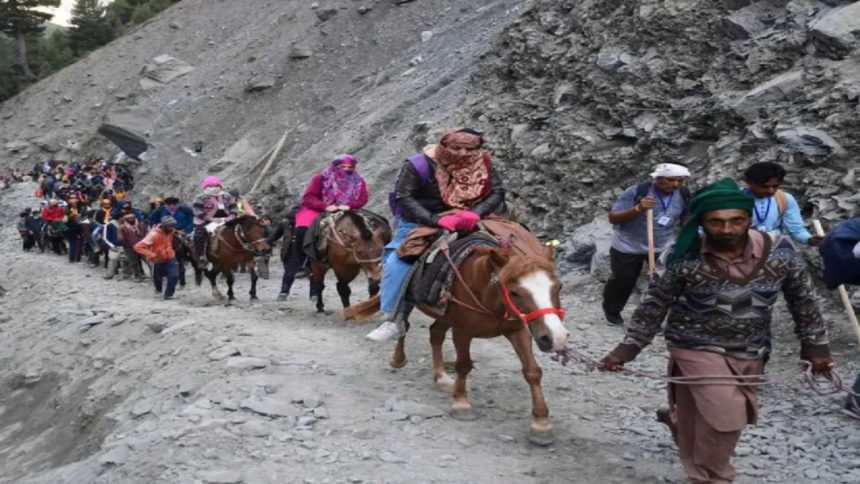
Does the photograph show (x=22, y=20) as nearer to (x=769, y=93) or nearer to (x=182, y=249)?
(x=182, y=249)

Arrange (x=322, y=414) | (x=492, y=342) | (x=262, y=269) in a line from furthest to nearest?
(x=262, y=269), (x=492, y=342), (x=322, y=414)

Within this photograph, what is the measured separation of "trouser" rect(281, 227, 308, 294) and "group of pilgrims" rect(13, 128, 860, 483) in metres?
0.04

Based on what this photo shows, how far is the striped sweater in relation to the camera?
4.33 meters

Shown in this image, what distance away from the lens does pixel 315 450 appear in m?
5.73

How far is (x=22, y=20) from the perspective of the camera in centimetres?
5606

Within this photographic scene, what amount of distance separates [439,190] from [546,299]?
2.50 metres

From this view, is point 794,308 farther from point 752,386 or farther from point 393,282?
point 393,282

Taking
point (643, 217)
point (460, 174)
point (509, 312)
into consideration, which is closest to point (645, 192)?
point (643, 217)

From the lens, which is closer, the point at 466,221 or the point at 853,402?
the point at 853,402

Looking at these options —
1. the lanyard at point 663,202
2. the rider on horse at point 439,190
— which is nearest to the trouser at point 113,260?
the rider on horse at point 439,190

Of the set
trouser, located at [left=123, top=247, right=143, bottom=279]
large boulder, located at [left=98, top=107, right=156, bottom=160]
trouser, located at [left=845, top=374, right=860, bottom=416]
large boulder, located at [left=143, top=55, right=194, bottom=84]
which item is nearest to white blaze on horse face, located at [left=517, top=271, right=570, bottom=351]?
trouser, located at [left=845, top=374, right=860, bottom=416]

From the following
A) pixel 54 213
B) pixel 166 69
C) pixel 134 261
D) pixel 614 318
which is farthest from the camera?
pixel 166 69

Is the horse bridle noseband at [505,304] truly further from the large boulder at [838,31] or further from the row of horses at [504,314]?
the large boulder at [838,31]

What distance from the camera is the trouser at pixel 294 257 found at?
11.9 m
